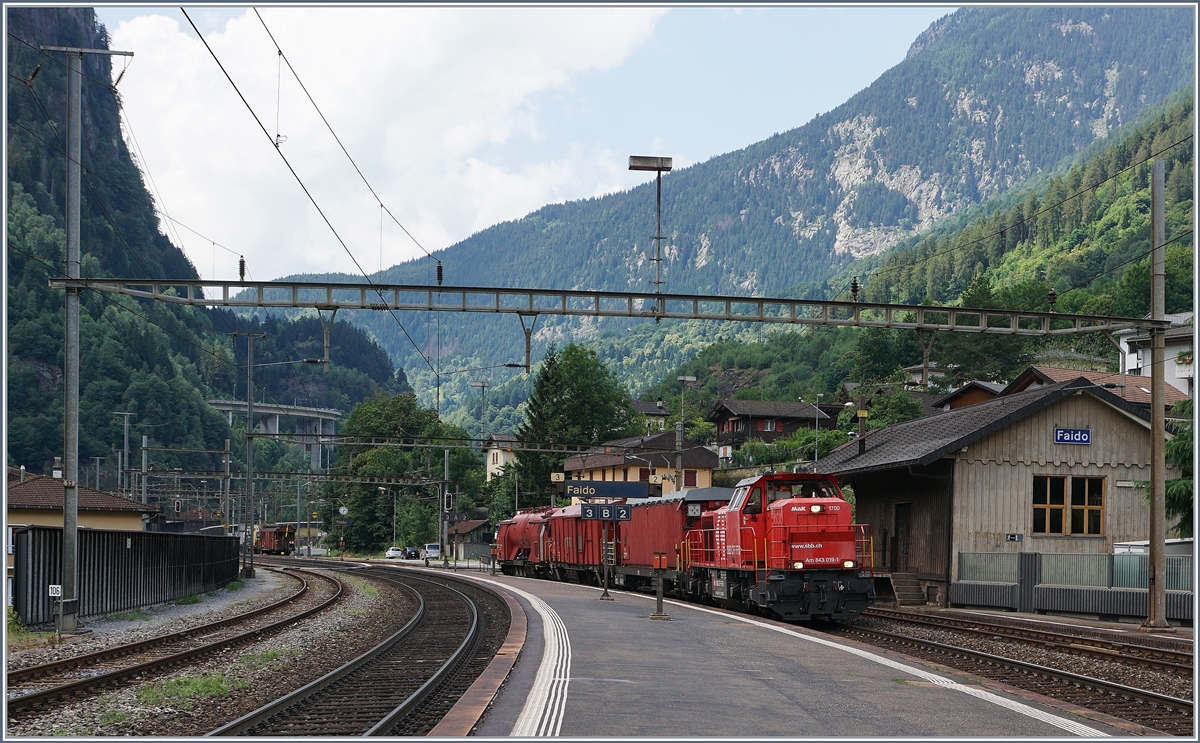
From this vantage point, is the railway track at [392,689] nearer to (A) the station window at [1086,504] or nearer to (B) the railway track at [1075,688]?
(B) the railway track at [1075,688]

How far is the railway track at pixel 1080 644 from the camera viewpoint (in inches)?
662

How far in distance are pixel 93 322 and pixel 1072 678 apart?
5367 inches

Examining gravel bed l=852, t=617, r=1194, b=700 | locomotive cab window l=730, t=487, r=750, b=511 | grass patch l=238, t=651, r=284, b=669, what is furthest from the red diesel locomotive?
grass patch l=238, t=651, r=284, b=669

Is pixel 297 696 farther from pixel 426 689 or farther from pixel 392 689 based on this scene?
pixel 426 689

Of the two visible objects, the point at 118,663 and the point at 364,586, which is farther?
the point at 364,586

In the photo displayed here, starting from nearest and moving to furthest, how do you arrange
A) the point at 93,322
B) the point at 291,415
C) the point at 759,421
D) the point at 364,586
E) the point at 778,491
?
the point at 778,491 < the point at 364,586 < the point at 291,415 < the point at 759,421 < the point at 93,322

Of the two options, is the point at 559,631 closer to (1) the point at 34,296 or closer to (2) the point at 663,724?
(2) the point at 663,724

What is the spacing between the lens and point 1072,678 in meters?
15.0

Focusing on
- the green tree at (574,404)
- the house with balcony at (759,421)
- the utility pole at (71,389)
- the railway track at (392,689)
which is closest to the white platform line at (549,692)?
the railway track at (392,689)

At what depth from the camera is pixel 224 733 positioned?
34.8ft

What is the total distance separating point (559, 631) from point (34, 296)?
12618cm

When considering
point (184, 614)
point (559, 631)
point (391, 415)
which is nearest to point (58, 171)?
point (391, 415)

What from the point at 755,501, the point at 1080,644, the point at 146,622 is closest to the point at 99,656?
the point at 146,622

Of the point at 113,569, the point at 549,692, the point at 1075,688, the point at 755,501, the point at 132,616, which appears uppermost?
the point at 755,501
